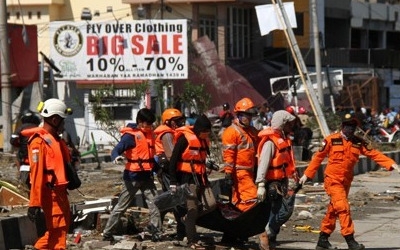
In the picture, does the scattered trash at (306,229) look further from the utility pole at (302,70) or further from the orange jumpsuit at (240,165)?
the utility pole at (302,70)

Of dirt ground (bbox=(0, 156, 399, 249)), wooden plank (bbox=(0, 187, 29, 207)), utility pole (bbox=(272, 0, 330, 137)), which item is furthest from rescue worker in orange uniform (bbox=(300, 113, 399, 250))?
utility pole (bbox=(272, 0, 330, 137))

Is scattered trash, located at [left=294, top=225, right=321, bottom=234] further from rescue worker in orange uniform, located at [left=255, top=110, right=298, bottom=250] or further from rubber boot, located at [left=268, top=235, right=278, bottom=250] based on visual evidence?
rescue worker in orange uniform, located at [left=255, top=110, right=298, bottom=250]

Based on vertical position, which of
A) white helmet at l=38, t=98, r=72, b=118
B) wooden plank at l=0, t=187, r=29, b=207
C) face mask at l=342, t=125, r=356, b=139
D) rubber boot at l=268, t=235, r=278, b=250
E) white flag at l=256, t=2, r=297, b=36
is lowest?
rubber boot at l=268, t=235, r=278, b=250

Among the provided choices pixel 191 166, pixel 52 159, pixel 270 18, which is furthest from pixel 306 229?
pixel 270 18

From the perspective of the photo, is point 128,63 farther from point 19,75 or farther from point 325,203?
point 325,203

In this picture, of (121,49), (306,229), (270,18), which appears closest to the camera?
(306,229)

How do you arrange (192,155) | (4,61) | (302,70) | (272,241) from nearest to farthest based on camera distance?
(192,155) → (272,241) → (302,70) → (4,61)

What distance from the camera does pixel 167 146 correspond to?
1313cm

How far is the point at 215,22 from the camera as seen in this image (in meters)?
45.9

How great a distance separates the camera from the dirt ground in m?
13.3

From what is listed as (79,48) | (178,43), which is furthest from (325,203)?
(79,48)

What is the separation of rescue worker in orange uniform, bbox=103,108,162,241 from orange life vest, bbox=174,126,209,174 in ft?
3.10

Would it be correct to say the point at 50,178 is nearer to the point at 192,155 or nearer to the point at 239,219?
the point at 192,155

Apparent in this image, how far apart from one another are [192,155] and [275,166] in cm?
95
